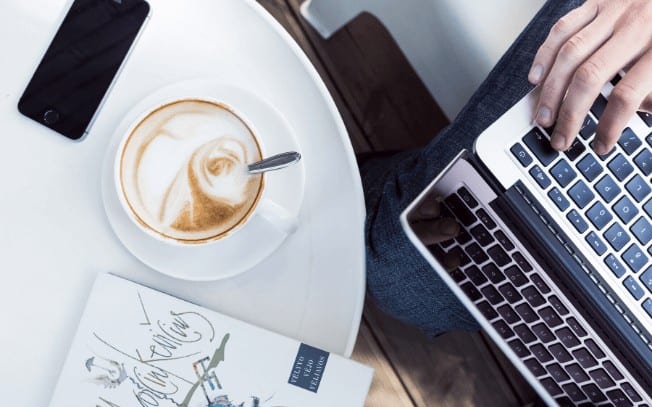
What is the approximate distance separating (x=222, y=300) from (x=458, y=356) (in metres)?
0.64

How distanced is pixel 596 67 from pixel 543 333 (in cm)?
28

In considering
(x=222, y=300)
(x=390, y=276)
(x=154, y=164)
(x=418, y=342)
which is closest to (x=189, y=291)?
(x=222, y=300)

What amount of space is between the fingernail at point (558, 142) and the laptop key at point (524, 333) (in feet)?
0.73

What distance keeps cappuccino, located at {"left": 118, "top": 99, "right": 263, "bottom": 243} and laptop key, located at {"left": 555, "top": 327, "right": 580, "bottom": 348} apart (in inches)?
13.9

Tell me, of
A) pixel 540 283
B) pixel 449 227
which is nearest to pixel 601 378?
pixel 540 283

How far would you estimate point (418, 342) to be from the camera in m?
1.12

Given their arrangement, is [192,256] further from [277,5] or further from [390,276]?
[277,5]

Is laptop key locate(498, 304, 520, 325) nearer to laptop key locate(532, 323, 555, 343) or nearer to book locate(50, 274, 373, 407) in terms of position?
laptop key locate(532, 323, 555, 343)

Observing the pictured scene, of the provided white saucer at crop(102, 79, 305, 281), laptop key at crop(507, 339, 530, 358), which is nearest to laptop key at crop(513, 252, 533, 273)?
laptop key at crop(507, 339, 530, 358)

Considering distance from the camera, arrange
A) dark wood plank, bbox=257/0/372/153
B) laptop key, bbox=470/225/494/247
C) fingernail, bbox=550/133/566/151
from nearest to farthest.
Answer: fingernail, bbox=550/133/566/151 → laptop key, bbox=470/225/494/247 → dark wood plank, bbox=257/0/372/153

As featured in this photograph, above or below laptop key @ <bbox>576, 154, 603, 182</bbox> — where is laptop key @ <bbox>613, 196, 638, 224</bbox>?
below

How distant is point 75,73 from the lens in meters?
0.61

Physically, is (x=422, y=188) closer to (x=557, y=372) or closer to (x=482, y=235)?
(x=482, y=235)

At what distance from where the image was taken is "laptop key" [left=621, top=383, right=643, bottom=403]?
2.04 feet
